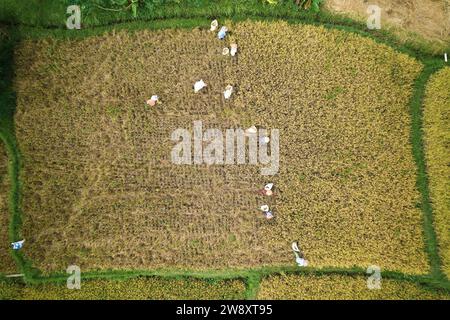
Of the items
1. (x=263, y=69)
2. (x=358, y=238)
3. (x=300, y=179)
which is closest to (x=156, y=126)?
(x=263, y=69)

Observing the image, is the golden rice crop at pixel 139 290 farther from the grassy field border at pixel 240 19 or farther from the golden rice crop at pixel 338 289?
the golden rice crop at pixel 338 289

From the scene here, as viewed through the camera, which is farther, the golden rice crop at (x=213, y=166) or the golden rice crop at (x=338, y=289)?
the golden rice crop at (x=213, y=166)

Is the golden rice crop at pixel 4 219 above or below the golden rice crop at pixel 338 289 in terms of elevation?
above

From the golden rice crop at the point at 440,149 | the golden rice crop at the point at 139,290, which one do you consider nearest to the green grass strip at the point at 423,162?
the golden rice crop at the point at 440,149

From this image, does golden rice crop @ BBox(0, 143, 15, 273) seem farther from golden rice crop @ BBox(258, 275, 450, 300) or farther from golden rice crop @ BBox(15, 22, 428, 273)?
golden rice crop @ BBox(258, 275, 450, 300)

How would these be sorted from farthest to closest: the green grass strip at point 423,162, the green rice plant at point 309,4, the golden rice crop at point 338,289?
the green rice plant at point 309,4
the green grass strip at point 423,162
the golden rice crop at point 338,289

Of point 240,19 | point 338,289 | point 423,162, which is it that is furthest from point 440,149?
point 240,19

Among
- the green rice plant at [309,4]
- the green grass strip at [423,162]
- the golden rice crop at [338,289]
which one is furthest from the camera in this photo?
the green rice plant at [309,4]

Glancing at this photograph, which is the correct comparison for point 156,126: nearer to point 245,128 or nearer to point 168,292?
point 245,128
